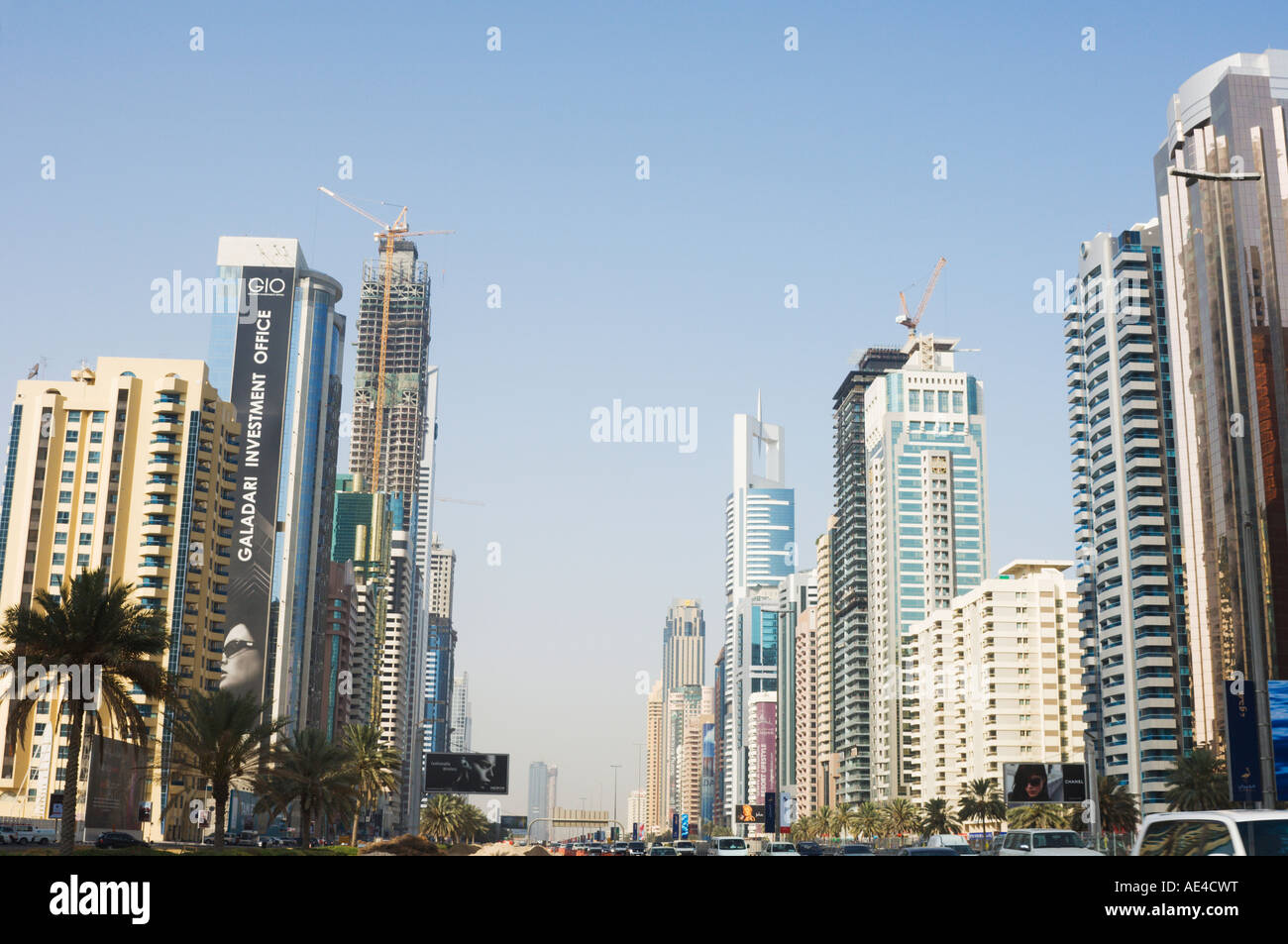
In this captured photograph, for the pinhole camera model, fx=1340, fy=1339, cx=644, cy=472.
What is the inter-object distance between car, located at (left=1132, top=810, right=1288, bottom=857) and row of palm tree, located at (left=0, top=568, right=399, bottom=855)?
150ft

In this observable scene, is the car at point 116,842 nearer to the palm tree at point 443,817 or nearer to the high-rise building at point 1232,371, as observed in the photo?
the palm tree at point 443,817

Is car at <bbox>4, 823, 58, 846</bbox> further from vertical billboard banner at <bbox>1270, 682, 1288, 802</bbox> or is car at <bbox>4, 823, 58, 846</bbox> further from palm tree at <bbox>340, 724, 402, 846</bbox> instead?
vertical billboard banner at <bbox>1270, 682, 1288, 802</bbox>

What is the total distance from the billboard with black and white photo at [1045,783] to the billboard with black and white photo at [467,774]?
39465mm

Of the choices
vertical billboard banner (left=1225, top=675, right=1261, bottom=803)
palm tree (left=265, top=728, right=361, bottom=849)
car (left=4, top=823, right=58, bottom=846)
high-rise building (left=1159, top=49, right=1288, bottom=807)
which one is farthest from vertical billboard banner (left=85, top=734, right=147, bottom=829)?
high-rise building (left=1159, top=49, right=1288, bottom=807)

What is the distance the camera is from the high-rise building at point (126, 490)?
162 metres

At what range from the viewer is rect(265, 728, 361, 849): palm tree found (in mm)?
89125

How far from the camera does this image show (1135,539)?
18375 centimetres

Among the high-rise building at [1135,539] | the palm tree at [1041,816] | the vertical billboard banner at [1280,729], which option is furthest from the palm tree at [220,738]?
the high-rise building at [1135,539]

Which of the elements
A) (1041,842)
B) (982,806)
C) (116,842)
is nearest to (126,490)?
(116,842)

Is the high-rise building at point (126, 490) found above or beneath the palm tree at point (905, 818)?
above

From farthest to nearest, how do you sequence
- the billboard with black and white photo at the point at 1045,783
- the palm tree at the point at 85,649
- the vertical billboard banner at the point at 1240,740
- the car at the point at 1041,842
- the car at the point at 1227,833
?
1. the billboard with black and white photo at the point at 1045,783
2. the vertical billboard banner at the point at 1240,740
3. the palm tree at the point at 85,649
4. the car at the point at 1041,842
5. the car at the point at 1227,833
